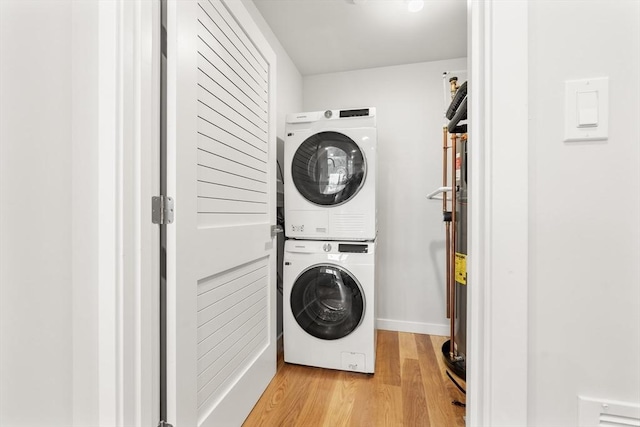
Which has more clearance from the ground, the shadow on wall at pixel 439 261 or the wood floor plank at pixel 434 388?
the shadow on wall at pixel 439 261

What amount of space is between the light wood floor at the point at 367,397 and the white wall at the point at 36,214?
99 cm

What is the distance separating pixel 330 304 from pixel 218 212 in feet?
3.51

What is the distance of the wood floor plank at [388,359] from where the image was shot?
1.79 metres

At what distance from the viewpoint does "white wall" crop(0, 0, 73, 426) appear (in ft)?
1.98

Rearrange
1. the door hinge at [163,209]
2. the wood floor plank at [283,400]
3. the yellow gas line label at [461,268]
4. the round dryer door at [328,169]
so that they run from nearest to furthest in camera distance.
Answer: the door hinge at [163,209]
the wood floor plank at [283,400]
the yellow gas line label at [461,268]
the round dryer door at [328,169]

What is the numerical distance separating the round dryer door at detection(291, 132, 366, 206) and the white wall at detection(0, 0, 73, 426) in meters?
1.32

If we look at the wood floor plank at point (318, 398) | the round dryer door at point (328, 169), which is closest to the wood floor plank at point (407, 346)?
the wood floor plank at point (318, 398)

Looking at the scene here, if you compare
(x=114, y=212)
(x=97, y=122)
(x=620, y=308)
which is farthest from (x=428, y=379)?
(x=97, y=122)

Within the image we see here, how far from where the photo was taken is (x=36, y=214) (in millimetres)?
654

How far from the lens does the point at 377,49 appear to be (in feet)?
7.41

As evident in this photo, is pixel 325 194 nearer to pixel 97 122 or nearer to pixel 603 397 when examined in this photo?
pixel 97 122

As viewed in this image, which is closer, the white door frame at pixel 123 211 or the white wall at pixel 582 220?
the white wall at pixel 582 220

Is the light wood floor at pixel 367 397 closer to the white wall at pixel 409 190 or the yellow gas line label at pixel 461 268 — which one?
the white wall at pixel 409 190

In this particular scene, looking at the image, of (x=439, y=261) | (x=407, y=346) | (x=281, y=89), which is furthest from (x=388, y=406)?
(x=281, y=89)
